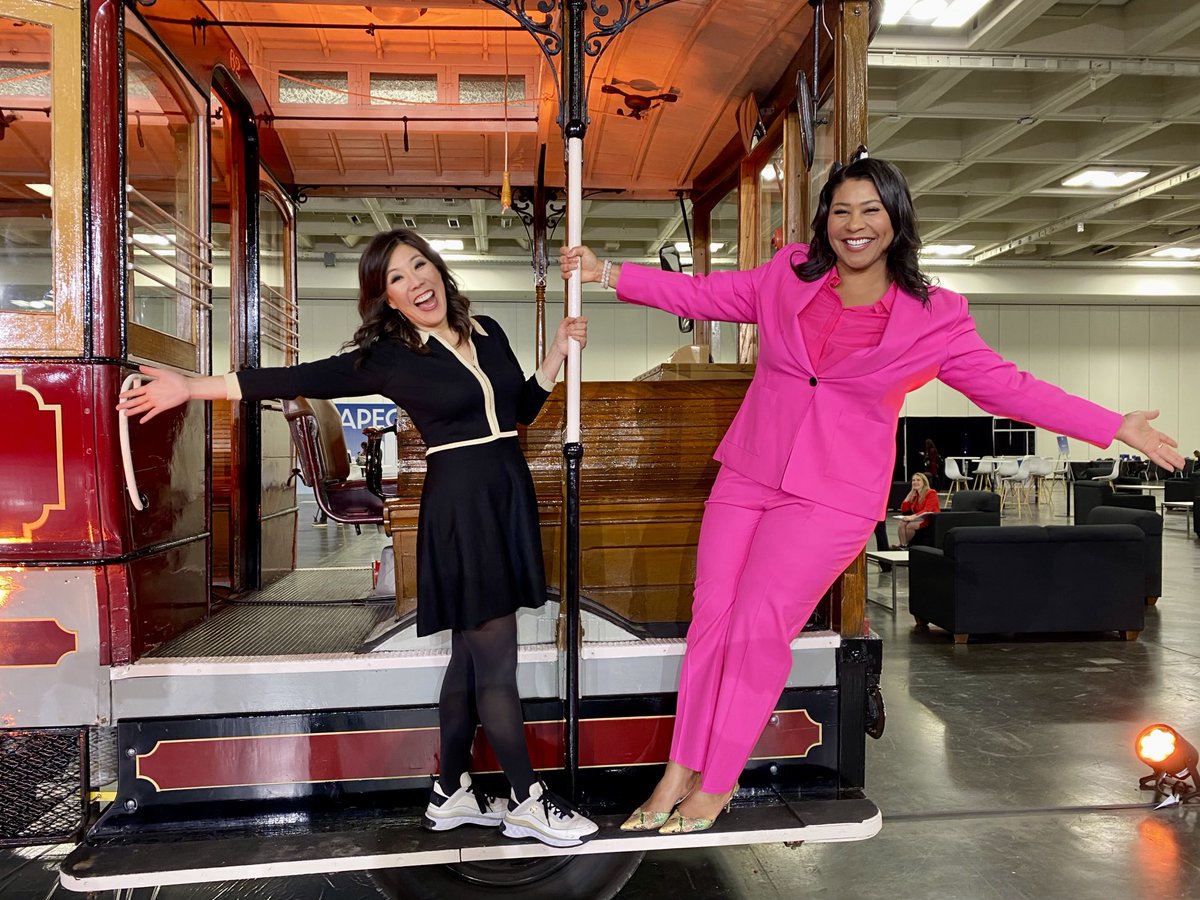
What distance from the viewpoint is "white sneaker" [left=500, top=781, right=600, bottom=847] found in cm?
182

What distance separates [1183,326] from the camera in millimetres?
18375

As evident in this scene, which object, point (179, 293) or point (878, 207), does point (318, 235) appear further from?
point (878, 207)

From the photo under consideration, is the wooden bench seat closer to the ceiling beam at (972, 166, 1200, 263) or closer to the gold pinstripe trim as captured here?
the gold pinstripe trim

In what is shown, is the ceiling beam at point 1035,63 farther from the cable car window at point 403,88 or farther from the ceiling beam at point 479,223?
the ceiling beam at point 479,223

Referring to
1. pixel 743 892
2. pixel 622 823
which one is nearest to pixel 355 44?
pixel 622 823

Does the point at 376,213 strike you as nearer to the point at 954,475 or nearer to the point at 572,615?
the point at 572,615

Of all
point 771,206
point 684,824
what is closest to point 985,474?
point 771,206

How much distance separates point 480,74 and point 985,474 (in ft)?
51.3

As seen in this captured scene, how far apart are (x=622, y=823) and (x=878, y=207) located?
155 centimetres

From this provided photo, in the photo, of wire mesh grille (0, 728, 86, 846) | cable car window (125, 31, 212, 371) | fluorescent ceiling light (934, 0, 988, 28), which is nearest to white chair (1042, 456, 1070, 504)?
fluorescent ceiling light (934, 0, 988, 28)

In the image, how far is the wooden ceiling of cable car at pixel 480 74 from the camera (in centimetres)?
293

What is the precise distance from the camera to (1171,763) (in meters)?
3.22

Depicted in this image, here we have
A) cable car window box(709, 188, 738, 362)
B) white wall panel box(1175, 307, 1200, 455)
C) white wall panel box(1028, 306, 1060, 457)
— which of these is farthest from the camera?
white wall panel box(1175, 307, 1200, 455)

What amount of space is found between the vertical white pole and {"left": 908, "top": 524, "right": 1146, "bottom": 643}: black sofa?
4416mm
